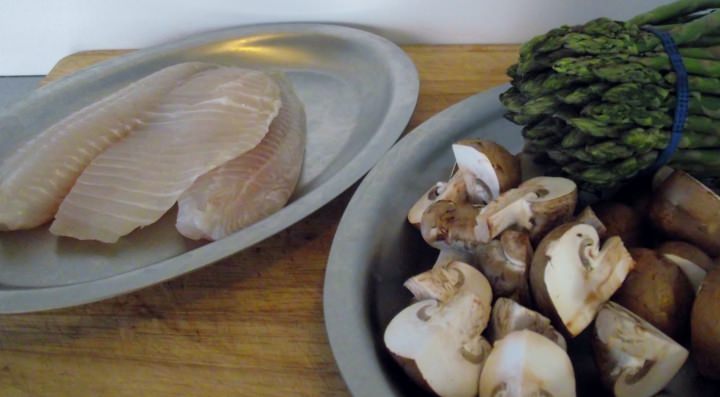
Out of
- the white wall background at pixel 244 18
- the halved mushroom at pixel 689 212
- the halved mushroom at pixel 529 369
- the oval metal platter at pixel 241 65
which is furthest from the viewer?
the white wall background at pixel 244 18

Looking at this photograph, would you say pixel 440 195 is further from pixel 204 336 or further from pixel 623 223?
pixel 204 336

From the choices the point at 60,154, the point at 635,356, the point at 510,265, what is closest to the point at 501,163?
the point at 510,265

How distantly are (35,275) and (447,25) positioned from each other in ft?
2.49

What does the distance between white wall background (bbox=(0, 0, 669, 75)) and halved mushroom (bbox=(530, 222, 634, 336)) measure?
57cm

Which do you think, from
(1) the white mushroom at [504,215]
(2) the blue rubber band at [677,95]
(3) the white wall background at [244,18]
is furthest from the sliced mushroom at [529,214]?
Result: (3) the white wall background at [244,18]

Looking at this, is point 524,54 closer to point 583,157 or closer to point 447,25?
point 583,157

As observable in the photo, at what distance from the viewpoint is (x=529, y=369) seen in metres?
0.52

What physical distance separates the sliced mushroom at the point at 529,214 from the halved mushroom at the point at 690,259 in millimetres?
99

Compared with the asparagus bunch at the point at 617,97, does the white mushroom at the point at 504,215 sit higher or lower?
lower

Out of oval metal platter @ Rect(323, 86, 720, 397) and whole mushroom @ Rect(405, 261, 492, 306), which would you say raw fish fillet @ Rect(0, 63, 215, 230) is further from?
whole mushroom @ Rect(405, 261, 492, 306)

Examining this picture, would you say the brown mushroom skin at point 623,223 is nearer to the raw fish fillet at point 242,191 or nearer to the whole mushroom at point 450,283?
the whole mushroom at point 450,283

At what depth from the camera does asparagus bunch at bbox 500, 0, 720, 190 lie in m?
0.63

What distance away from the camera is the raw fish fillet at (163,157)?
0.83m

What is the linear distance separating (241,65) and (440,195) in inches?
23.7
